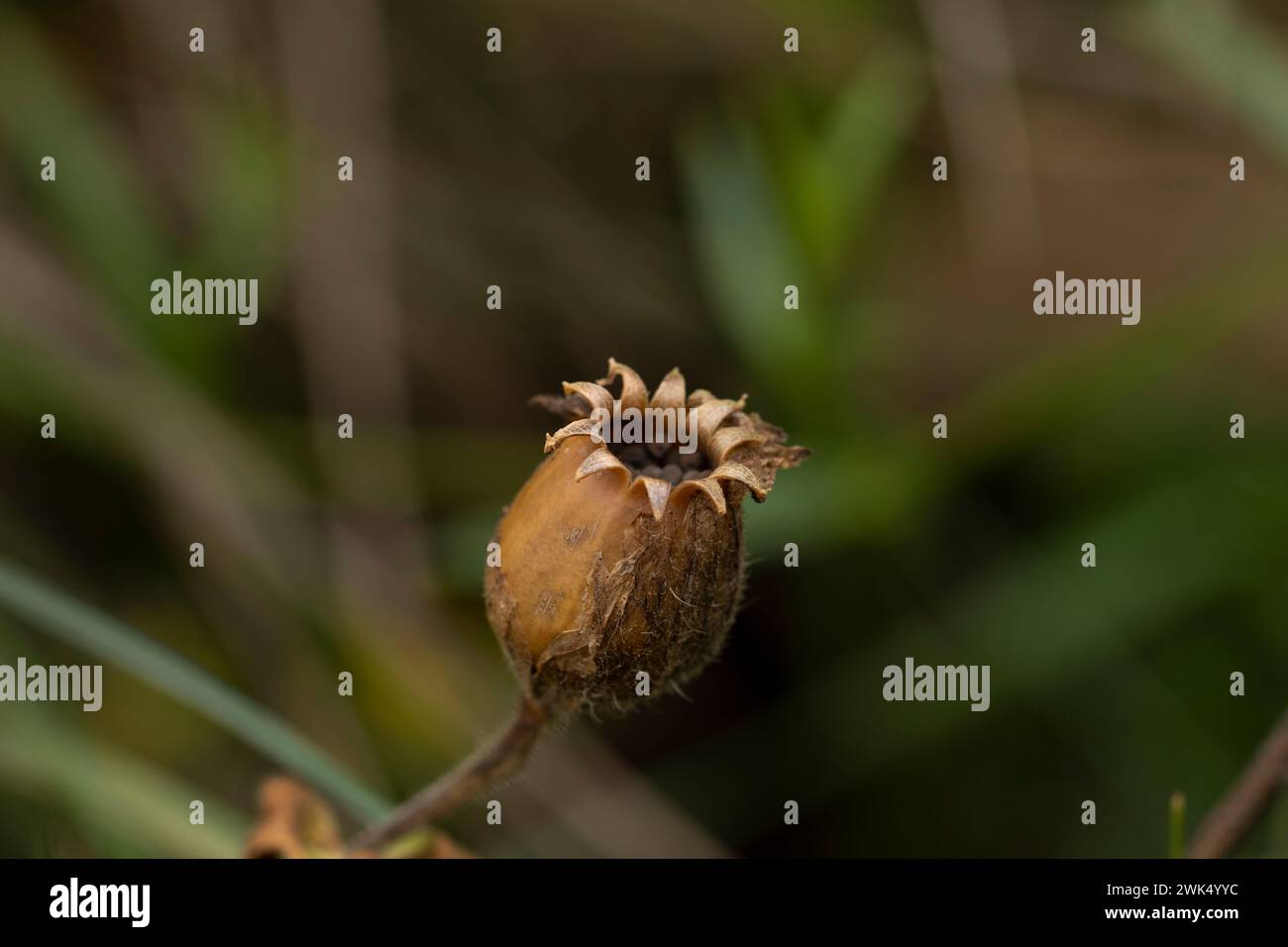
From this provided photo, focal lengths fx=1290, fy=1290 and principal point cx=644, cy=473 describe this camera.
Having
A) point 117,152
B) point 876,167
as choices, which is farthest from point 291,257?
point 876,167

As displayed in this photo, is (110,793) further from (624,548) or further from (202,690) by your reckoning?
(624,548)

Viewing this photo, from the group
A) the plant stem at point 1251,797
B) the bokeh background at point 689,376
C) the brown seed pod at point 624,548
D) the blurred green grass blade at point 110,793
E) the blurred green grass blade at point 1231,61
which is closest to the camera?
the brown seed pod at point 624,548

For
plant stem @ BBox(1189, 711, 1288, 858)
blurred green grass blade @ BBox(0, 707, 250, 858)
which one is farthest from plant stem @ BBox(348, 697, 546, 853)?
plant stem @ BBox(1189, 711, 1288, 858)

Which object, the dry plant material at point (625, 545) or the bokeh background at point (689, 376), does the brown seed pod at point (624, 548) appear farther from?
the bokeh background at point (689, 376)

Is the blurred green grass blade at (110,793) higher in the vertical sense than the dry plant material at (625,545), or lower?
lower

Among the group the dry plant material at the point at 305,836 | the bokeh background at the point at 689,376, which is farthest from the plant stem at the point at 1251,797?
the dry plant material at the point at 305,836

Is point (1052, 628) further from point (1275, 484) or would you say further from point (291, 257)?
point (291, 257)

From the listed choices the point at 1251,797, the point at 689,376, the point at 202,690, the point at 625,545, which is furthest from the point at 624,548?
the point at 689,376

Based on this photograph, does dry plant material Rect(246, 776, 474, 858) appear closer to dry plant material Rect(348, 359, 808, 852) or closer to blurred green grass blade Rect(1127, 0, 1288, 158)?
dry plant material Rect(348, 359, 808, 852)
